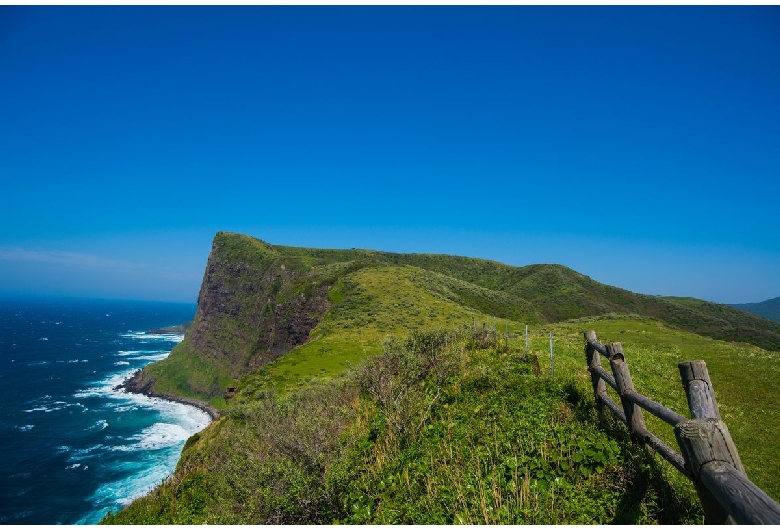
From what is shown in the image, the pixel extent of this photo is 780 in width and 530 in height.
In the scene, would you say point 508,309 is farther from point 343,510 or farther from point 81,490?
point 343,510

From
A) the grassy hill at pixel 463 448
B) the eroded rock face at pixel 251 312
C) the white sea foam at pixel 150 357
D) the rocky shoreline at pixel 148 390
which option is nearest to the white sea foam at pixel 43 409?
the rocky shoreline at pixel 148 390

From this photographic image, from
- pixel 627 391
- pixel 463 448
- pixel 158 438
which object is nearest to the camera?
pixel 627 391

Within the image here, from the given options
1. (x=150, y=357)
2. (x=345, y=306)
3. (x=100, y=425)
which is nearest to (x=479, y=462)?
(x=345, y=306)

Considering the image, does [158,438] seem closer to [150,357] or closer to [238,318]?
[238,318]

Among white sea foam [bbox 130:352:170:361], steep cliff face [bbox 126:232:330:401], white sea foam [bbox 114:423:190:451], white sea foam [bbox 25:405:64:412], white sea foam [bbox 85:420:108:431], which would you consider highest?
steep cliff face [bbox 126:232:330:401]

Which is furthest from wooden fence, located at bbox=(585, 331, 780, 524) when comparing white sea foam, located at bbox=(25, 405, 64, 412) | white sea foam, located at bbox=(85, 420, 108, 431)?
white sea foam, located at bbox=(25, 405, 64, 412)

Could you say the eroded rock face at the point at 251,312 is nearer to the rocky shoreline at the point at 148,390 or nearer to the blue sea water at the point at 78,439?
the rocky shoreline at the point at 148,390

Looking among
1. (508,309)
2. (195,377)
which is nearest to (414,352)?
(508,309)

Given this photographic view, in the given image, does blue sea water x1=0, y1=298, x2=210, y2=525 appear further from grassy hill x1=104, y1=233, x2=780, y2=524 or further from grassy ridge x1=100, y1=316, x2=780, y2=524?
grassy ridge x1=100, y1=316, x2=780, y2=524
